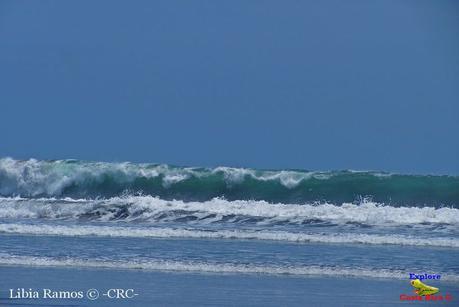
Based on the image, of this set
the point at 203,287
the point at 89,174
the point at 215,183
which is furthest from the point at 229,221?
the point at 89,174

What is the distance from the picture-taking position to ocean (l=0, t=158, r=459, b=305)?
11.3 m

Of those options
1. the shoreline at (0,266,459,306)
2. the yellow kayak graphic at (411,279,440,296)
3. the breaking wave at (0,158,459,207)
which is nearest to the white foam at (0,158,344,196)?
the breaking wave at (0,158,459,207)

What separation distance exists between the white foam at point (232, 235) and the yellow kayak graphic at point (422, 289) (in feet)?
12.3

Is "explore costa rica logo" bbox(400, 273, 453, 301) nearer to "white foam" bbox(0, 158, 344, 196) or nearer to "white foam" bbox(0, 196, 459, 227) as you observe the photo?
"white foam" bbox(0, 196, 459, 227)

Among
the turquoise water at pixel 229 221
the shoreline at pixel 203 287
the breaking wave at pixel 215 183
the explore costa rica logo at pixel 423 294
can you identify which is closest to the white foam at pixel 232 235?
the turquoise water at pixel 229 221

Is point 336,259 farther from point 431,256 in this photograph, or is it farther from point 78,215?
point 78,215

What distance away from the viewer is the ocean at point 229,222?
1129cm

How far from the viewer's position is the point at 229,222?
54.7 ft

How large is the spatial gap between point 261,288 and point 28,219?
8179mm

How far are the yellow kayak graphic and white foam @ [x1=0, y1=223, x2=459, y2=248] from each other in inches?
147

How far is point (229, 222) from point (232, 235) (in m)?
2.27

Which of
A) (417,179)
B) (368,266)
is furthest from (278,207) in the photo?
(368,266)

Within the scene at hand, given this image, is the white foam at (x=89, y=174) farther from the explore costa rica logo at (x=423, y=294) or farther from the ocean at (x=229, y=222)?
the explore costa rica logo at (x=423, y=294)

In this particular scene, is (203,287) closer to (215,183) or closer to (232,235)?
(232,235)
